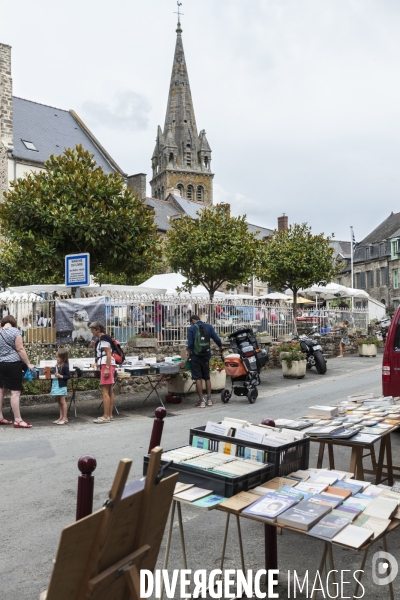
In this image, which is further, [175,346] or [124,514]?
[175,346]

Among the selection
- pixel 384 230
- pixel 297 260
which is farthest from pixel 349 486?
pixel 384 230

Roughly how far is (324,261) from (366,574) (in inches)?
904

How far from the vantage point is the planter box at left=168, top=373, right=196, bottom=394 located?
503 inches

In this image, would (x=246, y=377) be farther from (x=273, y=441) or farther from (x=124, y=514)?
(x=124, y=514)

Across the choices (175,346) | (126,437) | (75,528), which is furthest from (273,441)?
(175,346)

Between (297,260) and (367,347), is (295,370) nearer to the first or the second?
(367,347)

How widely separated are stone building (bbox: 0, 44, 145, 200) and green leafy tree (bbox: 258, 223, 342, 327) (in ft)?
29.1

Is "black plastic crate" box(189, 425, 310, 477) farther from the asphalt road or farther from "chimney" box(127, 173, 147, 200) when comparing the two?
"chimney" box(127, 173, 147, 200)

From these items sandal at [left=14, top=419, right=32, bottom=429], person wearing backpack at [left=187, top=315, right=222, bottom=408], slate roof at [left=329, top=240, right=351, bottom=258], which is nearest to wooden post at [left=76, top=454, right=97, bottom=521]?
sandal at [left=14, top=419, right=32, bottom=429]

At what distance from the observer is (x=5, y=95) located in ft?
124

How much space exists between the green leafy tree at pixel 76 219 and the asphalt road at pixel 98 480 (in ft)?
17.0

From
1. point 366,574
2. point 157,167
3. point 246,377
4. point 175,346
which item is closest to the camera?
point 366,574

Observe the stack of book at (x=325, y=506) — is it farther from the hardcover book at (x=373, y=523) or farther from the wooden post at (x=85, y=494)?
the wooden post at (x=85, y=494)

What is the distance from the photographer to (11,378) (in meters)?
9.59
